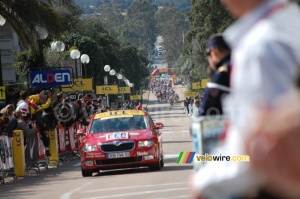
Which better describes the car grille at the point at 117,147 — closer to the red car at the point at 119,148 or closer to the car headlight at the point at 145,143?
the red car at the point at 119,148

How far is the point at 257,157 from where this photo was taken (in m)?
A: 2.63

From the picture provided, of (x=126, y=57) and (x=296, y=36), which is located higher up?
(x=126, y=57)

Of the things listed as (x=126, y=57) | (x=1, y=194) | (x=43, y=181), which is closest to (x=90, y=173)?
(x=43, y=181)

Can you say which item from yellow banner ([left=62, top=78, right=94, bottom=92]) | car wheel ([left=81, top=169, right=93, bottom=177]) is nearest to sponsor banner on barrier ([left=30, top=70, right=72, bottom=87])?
car wheel ([left=81, top=169, right=93, bottom=177])

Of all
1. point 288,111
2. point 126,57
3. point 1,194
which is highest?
point 126,57

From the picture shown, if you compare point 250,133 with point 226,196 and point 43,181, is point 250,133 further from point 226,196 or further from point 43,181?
point 43,181

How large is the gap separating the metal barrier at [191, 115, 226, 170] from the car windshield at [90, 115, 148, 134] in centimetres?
1712

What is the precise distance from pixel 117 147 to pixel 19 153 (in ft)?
10.7

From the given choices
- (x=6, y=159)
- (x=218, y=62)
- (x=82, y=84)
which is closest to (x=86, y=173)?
(x=6, y=159)

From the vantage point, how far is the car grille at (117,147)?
68.2ft

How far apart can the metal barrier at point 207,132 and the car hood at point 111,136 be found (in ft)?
54.0

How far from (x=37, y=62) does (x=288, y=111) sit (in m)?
47.1

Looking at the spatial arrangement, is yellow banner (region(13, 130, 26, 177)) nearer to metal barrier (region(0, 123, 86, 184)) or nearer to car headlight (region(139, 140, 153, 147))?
metal barrier (region(0, 123, 86, 184))

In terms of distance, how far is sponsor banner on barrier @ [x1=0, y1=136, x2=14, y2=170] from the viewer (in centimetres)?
2152
